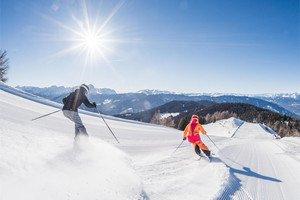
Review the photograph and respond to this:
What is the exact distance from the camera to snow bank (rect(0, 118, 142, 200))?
574cm

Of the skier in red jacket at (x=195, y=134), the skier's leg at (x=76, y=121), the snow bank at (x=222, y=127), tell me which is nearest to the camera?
the skier's leg at (x=76, y=121)

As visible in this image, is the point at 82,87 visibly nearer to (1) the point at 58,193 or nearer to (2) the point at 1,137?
(2) the point at 1,137

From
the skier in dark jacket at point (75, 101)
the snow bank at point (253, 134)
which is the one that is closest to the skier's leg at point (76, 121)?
the skier in dark jacket at point (75, 101)

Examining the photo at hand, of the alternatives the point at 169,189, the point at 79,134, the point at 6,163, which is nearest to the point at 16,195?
the point at 6,163

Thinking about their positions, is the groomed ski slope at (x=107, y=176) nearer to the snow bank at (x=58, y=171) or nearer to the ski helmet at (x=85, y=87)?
the snow bank at (x=58, y=171)

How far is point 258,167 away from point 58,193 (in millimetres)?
10558

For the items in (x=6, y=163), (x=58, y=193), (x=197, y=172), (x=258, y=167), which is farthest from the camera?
(x=258, y=167)

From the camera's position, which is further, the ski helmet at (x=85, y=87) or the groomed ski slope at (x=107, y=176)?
the ski helmet at (x=85, y=87)

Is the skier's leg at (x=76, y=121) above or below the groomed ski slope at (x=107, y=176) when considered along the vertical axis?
above

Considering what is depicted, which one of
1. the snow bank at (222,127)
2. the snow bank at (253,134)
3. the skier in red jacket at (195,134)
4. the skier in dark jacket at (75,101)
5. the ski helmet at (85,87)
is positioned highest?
the ski helmet at (85,87)

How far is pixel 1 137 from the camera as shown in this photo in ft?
28.3

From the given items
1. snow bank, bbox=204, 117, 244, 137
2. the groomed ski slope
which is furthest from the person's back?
snow bank, bbox=204, 117, 244, 137

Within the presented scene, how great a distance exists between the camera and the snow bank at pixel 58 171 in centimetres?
574

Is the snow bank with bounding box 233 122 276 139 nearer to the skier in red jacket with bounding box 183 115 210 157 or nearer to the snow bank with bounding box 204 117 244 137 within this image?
the snow bank with bounding box 204 117 244 137
